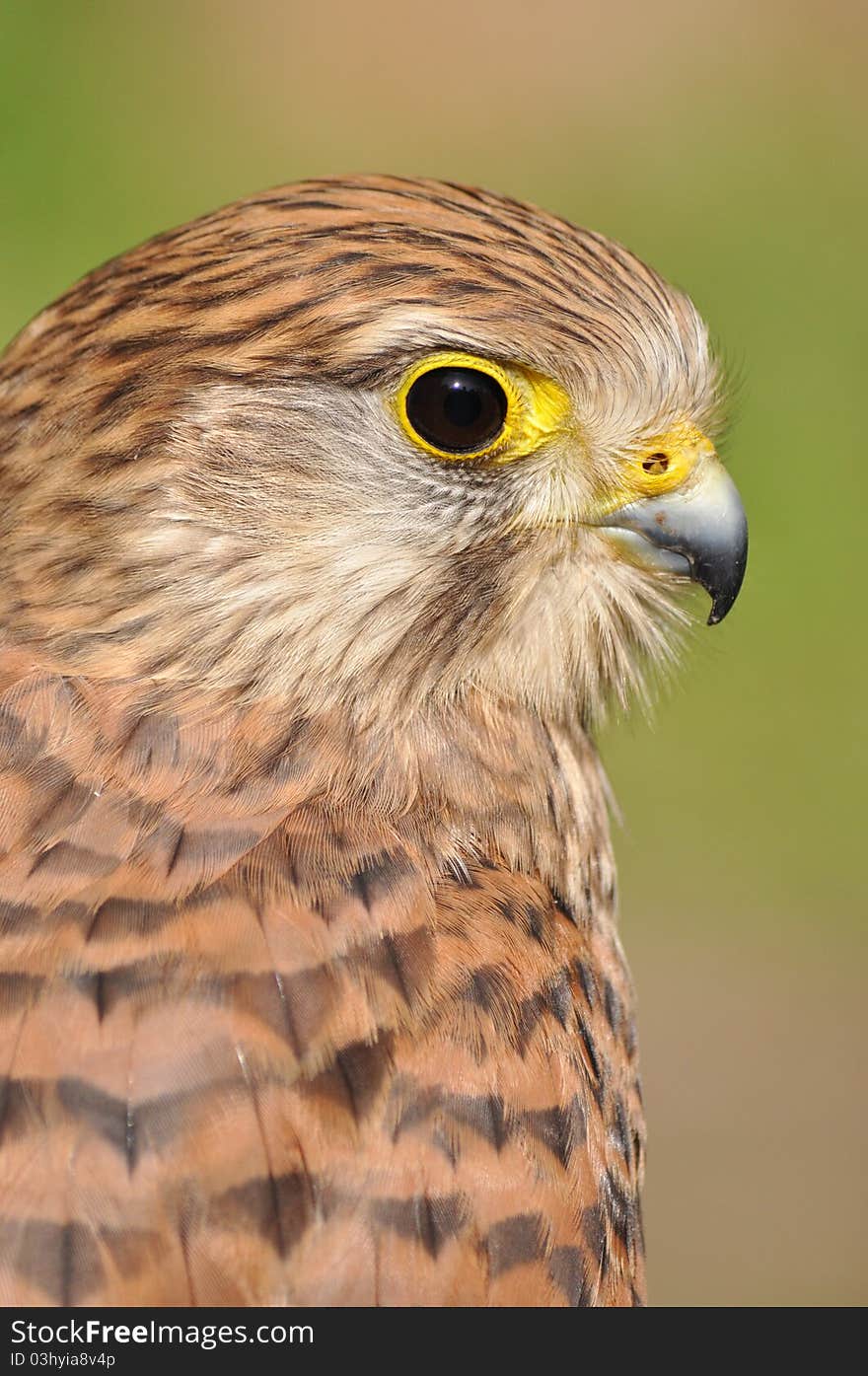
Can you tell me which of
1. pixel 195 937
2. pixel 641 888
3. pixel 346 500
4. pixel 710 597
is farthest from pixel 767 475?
pixel 195 937

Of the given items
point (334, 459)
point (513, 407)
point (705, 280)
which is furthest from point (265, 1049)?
point (705, 280)

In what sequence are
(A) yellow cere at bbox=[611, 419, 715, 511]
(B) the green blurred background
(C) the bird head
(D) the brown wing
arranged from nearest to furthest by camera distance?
(D) the brown wing, (C) the bird head, (A) yellow cere at bbox=[611, 419, 715, 511], (B) the green blurred background

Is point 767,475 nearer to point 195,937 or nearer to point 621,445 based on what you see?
point 621,445

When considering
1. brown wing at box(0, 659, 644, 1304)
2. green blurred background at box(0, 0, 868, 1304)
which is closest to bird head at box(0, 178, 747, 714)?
brown wing at box(0, 659, 644, 1304)

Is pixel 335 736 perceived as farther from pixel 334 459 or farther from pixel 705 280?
pixel 705 280

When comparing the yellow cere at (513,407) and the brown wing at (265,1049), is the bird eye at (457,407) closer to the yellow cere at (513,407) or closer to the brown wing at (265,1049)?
the yellow cere at (513,407)

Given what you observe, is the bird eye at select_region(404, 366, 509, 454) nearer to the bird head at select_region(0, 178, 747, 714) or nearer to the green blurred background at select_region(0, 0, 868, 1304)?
the bird head at select_region(0, 178, 747, 714)

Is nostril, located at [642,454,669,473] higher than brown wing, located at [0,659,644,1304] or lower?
higher
